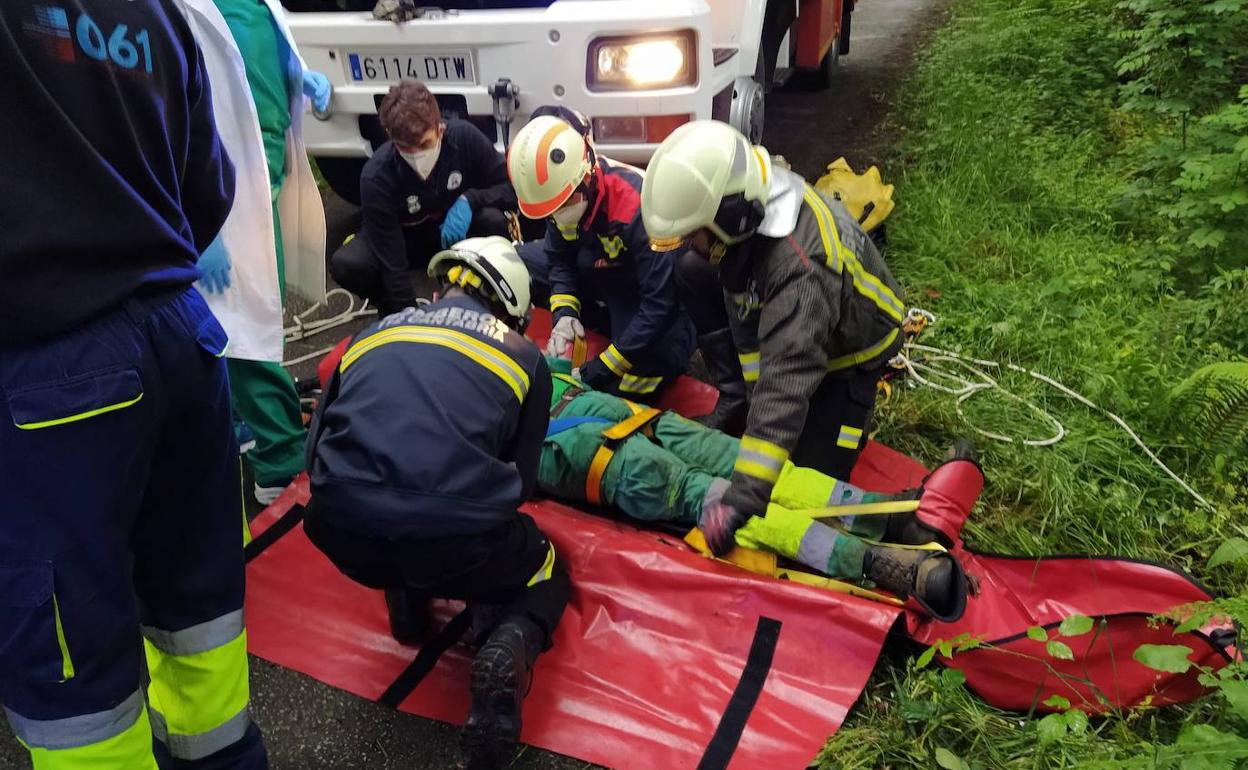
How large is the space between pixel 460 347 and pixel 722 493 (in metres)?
0.92

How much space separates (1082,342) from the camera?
11.5ft

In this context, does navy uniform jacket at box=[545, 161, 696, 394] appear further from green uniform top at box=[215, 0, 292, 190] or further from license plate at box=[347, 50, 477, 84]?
green uniform top at box=[215, 0, 292, 190]

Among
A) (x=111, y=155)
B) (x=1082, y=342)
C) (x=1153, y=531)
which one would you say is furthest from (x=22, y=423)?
(x=1082, y=342)

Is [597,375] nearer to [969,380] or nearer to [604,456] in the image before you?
[604,456]

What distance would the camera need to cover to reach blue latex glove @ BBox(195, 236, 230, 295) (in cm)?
222

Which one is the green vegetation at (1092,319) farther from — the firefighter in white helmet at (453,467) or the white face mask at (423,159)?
the white face mask at (423,159)

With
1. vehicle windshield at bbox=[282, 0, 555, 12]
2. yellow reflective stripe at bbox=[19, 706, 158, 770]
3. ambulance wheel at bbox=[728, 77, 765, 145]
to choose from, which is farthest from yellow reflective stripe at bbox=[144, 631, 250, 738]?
ambulance wheel at bbox=[728, 77, 765, 145]

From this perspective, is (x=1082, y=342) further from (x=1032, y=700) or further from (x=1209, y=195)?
(x=1032, y=700)

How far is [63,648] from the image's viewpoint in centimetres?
136

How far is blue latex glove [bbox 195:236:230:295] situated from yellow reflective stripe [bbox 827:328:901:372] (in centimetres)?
178

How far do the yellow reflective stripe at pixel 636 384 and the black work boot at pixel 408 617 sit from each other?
1163mm

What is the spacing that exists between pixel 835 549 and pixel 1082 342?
1.85 m

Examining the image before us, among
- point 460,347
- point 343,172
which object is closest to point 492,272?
point 460,347

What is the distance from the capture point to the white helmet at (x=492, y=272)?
7.49ft
